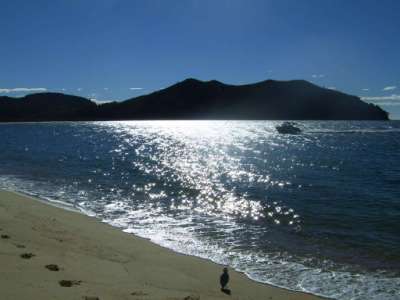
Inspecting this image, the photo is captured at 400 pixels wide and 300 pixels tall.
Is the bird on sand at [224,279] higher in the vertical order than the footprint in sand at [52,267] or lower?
lower

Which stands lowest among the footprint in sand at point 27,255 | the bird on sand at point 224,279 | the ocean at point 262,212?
the ocean at point 262,212

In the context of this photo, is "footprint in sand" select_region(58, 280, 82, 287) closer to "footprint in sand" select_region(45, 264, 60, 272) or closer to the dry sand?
the dry sand

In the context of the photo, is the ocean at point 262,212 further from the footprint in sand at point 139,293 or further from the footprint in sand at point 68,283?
the footprint in sand at point 68,283

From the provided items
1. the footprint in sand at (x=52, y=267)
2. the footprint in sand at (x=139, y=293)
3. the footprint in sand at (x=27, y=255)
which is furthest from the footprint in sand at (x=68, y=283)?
the footprint in sand at (x=27, y=255)

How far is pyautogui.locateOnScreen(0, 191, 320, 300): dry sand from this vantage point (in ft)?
31.4

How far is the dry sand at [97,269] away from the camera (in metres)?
9.59

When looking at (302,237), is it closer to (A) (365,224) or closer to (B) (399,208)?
(A) (365,224)

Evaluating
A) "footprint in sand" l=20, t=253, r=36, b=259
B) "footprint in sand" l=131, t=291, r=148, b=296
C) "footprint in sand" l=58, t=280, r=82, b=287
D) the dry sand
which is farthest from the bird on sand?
"footprint in sand" l=20, t=253, r=36, b=259

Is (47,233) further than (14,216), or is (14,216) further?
(14,216)

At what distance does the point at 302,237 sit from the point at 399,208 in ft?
28.6

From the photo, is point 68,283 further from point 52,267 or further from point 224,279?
point 224,279

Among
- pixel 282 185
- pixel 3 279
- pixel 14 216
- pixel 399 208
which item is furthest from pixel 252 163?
pixel 3 279

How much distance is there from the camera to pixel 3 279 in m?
9.52

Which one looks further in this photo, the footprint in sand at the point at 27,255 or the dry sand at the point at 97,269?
the footprint in sand at the point at 27,255
